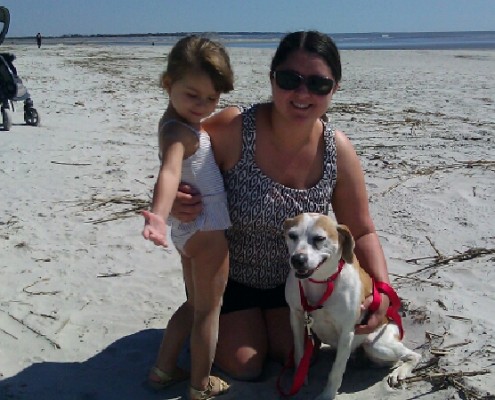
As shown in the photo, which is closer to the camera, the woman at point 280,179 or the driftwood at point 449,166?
the woman at point 280,179

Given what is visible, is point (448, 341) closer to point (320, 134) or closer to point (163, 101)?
point (320, 134)

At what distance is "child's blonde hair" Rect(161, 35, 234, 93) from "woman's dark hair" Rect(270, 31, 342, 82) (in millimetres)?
333

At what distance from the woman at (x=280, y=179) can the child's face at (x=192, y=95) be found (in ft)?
1.08

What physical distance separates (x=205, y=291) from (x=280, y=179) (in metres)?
0.76

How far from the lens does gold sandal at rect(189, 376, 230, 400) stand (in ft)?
10.1

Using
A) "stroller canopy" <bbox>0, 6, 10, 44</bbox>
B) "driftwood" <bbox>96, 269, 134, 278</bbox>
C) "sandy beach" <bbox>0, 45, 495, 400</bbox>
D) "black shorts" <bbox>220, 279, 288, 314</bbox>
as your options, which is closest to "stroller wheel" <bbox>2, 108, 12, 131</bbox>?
"sandy beach" <bbox>0, 45, 495, 400</bbox>

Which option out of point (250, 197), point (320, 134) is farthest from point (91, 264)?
point (320, 134)

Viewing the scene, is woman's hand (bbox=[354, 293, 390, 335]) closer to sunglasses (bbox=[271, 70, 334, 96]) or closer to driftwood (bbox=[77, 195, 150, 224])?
sunglasses (bbox=[271, 70, 334, 96])

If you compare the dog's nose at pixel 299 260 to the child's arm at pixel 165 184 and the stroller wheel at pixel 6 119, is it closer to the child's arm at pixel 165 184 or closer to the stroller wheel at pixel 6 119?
the child's arm at pixel 165 184

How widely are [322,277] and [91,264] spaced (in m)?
2.25

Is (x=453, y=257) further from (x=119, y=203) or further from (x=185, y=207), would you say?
(x=119, y=203)

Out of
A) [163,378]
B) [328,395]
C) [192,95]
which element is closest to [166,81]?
[192,95]

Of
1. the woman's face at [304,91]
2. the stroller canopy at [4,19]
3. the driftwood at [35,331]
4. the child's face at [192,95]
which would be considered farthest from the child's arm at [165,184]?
the stroller canopy at [4,19]

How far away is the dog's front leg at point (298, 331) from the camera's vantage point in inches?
123
